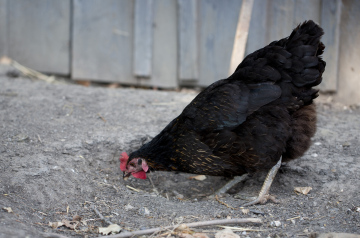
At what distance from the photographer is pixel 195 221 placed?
2639 mm

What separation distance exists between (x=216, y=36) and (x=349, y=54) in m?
1.89

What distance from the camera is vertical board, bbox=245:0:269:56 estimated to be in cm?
523

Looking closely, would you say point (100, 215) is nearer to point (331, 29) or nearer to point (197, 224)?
point (197, 224)

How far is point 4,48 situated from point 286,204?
5005 mm

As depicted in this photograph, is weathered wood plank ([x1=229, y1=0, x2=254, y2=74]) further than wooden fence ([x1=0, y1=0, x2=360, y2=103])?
No

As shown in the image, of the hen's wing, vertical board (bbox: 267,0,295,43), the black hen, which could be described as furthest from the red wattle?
vertical board (bbox: 267,0,295,43)

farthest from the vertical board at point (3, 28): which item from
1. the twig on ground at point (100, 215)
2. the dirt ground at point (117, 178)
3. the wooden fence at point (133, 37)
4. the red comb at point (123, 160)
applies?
the twig on ground at point (100, 215)

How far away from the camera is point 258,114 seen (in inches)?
119

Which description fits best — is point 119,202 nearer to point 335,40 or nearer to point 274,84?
point 274,84

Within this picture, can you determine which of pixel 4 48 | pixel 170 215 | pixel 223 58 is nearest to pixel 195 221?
pixel 170 215

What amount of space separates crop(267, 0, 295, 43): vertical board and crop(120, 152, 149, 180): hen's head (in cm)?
296

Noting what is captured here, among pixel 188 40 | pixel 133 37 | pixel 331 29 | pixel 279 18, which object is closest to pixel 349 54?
pixel 331 29

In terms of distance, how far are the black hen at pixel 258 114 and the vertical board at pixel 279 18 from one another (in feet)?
6.82

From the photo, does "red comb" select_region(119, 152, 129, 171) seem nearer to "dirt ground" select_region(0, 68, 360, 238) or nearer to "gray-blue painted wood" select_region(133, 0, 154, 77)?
"dirt ground" select_region(0, 68, 360, 238)
